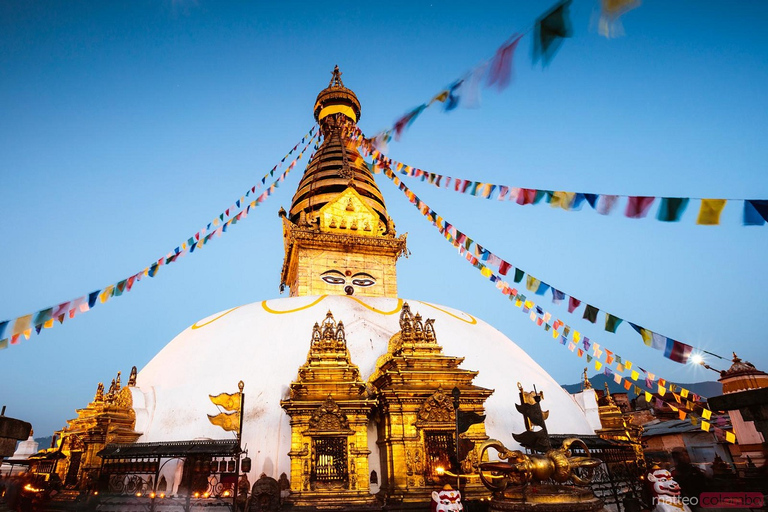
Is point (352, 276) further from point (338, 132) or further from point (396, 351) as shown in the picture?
point (338, 132)

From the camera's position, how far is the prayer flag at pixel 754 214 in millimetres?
4492

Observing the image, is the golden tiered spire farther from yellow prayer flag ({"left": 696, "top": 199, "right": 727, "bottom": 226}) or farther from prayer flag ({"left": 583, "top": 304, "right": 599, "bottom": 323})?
yellow prayer flag ({"left": 696, "top": 199, "right": 727, "bottom": 226})

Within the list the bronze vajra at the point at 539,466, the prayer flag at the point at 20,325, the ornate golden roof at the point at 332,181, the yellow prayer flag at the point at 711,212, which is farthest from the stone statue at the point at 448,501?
the ornate golden roof at the point at 332,181

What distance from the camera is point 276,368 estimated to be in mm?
9633

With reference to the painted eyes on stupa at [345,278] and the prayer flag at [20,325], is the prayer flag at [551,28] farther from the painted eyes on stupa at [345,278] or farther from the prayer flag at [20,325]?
the painted eyes on stupa at [345,278]

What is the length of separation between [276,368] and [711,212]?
830cm

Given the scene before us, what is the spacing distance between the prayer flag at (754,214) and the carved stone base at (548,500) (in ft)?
11.4

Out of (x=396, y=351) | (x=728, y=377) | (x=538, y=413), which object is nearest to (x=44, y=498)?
(x=396, y=351)

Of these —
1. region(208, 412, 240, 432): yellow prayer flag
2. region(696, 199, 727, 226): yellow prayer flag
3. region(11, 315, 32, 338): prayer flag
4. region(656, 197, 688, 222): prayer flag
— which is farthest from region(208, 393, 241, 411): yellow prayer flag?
region(696, 199, 727, 226): yellow prayer flag

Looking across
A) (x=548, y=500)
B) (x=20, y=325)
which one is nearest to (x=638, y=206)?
(x=548, y=500)

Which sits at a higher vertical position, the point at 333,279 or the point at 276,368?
the point at 333,279

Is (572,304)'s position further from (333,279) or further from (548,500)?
(333,279)

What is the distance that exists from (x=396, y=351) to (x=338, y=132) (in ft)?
49.3

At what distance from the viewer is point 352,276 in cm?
1569
